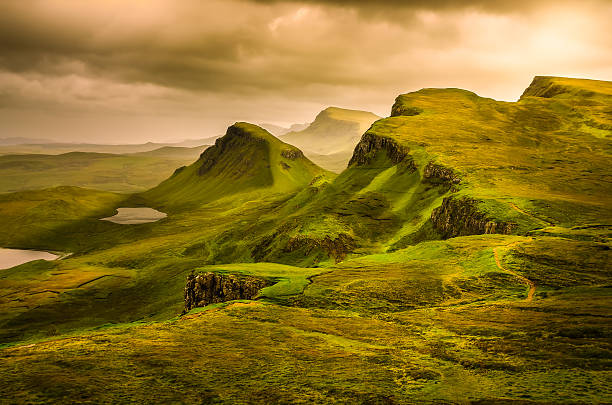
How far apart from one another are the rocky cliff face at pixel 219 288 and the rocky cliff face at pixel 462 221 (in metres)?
69.2

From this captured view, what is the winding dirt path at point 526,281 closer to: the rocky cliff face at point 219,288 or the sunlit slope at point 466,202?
the sunlit slope at point 466,202

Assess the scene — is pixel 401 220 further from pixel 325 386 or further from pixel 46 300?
pixel 46 300

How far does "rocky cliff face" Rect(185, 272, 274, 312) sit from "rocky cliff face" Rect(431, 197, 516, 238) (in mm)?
69202

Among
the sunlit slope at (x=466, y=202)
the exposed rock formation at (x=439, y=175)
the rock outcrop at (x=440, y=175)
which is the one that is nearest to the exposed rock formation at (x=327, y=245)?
the sunlit slope at (x=466, y=202)

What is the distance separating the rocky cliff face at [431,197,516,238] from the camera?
11125cm

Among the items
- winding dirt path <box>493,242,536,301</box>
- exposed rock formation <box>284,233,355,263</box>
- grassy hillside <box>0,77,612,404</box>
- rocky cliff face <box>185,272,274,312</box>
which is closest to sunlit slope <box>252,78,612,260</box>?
exposed rock formation <box>284,233,355,263</box>

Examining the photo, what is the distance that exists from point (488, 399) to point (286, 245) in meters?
131

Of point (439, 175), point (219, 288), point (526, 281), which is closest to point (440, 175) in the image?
point (439, 175)

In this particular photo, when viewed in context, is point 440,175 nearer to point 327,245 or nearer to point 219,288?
point 327,245

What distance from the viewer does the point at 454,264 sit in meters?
82.2

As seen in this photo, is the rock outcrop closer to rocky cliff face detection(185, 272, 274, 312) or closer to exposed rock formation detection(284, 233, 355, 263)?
exposed rock formation detection(284, 233, 355, 263)

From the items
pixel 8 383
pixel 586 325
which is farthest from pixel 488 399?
pixel 8 383

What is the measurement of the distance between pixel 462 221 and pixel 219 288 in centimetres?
8110

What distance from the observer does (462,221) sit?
410 feet
